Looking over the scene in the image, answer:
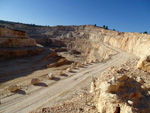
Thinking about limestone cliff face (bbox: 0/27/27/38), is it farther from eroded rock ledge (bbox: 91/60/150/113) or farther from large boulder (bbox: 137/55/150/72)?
large boulder (bbox: 137/55/150/72)

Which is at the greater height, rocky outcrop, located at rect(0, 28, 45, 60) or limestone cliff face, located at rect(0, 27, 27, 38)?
limestone cliff face, located at rect(0, 27, 27, 38)

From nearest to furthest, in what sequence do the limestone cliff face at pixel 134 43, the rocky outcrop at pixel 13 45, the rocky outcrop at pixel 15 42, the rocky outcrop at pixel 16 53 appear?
the limestone cliff face at pixel 134 43 < the rocky outcrop at pixel 16 53 < the rocky outcrop at pixel 13 45 < the rocky outcrop at pixel 15 42

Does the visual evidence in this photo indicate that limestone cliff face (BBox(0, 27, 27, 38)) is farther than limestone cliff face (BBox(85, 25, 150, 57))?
Yes

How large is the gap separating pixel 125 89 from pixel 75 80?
18.1 feet

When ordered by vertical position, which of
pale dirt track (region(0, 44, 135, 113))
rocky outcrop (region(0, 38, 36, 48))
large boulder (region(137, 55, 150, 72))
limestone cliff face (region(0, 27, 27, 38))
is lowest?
pale dirt track (region(0, 44, 135, 113))

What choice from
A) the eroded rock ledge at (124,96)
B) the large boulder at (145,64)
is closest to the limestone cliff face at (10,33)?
the eroded rock ledge at (124,96)

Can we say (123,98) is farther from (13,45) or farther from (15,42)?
(15,42)

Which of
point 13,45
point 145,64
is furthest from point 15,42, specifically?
point 145,64

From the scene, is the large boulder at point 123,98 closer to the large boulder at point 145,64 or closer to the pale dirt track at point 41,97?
the large boulder at point 145,64

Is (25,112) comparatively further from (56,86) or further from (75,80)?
(75,80)

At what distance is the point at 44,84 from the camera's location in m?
8.52

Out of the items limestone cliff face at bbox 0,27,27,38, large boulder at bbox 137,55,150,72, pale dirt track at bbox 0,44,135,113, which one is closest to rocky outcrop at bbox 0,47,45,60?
limestone cliff face at bbox 0,27,27,38

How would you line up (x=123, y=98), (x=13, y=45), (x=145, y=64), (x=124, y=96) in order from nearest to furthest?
(x=123, y=98)
(x=124, y=96)
(x=145, y=64)
(x=13, y=45)

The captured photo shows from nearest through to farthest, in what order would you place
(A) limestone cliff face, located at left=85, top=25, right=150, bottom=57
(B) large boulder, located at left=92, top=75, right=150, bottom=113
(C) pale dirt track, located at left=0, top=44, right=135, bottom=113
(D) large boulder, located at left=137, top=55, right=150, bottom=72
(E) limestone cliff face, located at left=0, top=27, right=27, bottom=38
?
1. (B) large boulder, located at left=92, top=75, right=150, bottom=113
2. (C) pale dirt track, located at left=0, top=44, right=135, bottom=113
3. (D) large boulder, located at left=137, top=55, right=150, bottom=72
4. (A) limestone cliff face, located at left=85, top=25, right=150, bottom=57
5. (E) limestone cliff face, located at left=0, top=27, right=27, bottom=38
